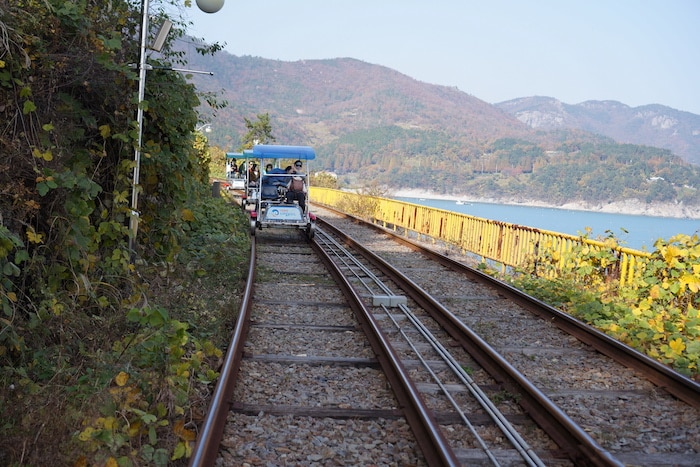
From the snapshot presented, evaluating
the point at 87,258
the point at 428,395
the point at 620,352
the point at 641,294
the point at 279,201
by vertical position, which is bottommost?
the point at 428,395

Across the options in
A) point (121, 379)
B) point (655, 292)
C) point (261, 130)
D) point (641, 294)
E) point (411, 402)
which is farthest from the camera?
point (261, 130)

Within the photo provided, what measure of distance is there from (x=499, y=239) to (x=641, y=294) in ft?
19.1

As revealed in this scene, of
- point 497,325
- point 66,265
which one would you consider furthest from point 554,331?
point 66,265

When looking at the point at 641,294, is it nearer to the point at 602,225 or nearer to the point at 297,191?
the point at 297,191

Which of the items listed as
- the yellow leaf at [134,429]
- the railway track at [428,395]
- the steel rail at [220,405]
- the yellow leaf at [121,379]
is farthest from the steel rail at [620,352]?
the yellow leaf at [121,379]

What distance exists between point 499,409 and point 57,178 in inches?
167

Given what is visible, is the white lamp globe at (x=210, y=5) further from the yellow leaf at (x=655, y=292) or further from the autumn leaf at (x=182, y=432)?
the yellow leaf at (x=655, y=292)

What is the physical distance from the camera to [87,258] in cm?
636

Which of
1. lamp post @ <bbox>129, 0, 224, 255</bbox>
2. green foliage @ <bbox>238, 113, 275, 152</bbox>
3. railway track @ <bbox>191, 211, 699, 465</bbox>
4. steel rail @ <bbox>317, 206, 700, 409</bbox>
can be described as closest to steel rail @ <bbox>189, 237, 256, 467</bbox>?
railway track @ <bbox>191, 211, 699, 465</bbox>

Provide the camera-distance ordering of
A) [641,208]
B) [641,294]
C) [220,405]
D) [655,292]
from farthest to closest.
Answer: [641,208] < [641,294] < [655,292] < [220,405]

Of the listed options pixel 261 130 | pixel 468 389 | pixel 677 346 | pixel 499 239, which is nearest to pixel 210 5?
pixel 468 389

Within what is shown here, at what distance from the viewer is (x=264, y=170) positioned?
18.5 meters

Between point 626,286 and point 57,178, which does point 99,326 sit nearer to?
point 57,178

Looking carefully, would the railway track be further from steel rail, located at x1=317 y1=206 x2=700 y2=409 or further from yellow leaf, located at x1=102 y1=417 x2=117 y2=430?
yellow leaf, located at x1=102 y1=417 x2=117 y2=430
